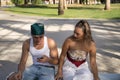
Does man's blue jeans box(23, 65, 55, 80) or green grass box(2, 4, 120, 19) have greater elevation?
green grass box(2, 4, 120, 19)

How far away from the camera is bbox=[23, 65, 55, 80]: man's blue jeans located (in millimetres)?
4898

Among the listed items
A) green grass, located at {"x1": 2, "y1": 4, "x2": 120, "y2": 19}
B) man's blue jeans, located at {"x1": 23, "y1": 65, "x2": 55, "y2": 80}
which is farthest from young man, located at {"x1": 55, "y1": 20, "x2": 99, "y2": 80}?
green grass, located at {"x1": 2, "y1": 4, "x2": 120, "y2": 19}

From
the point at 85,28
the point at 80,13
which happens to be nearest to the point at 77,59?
the point at 85,28

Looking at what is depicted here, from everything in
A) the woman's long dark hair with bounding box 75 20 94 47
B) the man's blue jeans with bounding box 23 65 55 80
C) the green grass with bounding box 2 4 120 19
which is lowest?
the man's blue jeans with bounding box 23 65 55 80

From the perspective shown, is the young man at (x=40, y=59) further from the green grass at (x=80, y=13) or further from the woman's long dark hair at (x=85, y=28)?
the green grass at (x=80, y=13)

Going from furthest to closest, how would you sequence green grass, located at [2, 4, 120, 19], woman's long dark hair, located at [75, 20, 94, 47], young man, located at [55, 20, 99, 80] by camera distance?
green grass, located at [2, 4, 120, 19], young man, located at [55, 20, 99, 80], woman's long dark hair, located at [75, 20, 94, 47]

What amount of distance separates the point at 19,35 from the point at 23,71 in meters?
8.96

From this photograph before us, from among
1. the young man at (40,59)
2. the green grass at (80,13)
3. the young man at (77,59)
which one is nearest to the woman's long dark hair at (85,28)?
the young man at (77,59)

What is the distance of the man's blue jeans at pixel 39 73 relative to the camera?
4.90 meters

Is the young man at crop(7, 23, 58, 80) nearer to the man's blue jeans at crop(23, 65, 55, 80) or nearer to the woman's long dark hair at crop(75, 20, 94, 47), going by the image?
the man's blue jeans at crop(23, 65, 55, 80)

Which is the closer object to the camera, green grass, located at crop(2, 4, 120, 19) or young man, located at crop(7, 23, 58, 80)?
young man, located at crop(7, 23, 58, 80)

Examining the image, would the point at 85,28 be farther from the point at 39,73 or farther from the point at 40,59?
the point at 39,73

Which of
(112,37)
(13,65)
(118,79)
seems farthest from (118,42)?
(118,79)

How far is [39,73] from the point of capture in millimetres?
4953
